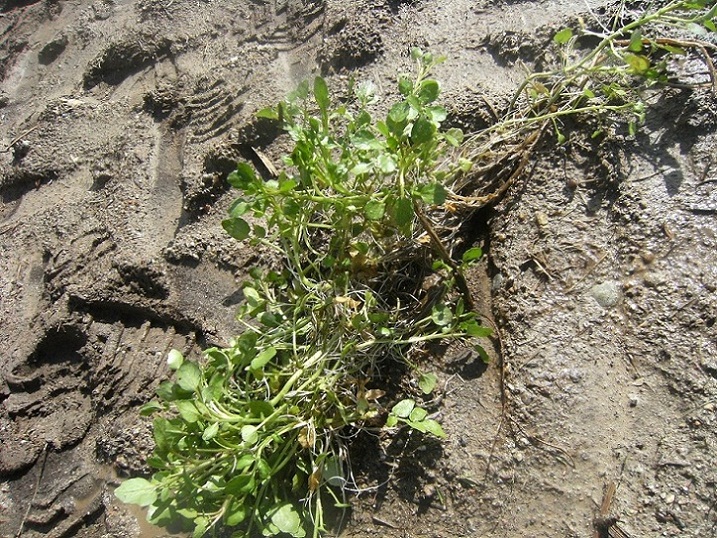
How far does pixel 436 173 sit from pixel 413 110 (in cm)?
27

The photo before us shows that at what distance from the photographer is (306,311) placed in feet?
6.17

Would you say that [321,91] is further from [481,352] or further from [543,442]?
[543,442]

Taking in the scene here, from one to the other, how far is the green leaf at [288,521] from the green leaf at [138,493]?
31cm

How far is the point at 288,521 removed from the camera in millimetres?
1569

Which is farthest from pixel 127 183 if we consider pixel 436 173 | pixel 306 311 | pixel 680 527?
pixel 680 527

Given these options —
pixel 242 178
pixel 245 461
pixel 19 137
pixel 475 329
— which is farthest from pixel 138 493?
pixel 19 137

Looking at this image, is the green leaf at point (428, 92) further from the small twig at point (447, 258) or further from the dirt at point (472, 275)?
the dirt at point (472, 275)

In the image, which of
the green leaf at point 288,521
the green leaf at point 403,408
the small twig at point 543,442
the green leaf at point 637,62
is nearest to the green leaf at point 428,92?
the green leaf at point 637,62

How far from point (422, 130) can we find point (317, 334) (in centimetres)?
68

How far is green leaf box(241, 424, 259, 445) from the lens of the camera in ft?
4.90

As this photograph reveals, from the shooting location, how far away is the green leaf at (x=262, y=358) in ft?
5.45

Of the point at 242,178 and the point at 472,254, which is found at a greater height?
the point at 242,178

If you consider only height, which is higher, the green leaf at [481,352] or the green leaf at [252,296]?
the green leaf at [252,296]

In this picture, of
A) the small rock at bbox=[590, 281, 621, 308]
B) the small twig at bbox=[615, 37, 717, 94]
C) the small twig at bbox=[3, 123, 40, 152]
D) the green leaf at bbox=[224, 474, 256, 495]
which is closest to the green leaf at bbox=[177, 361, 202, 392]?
the green leaf at bbox=[224, 474, 256, 495]
